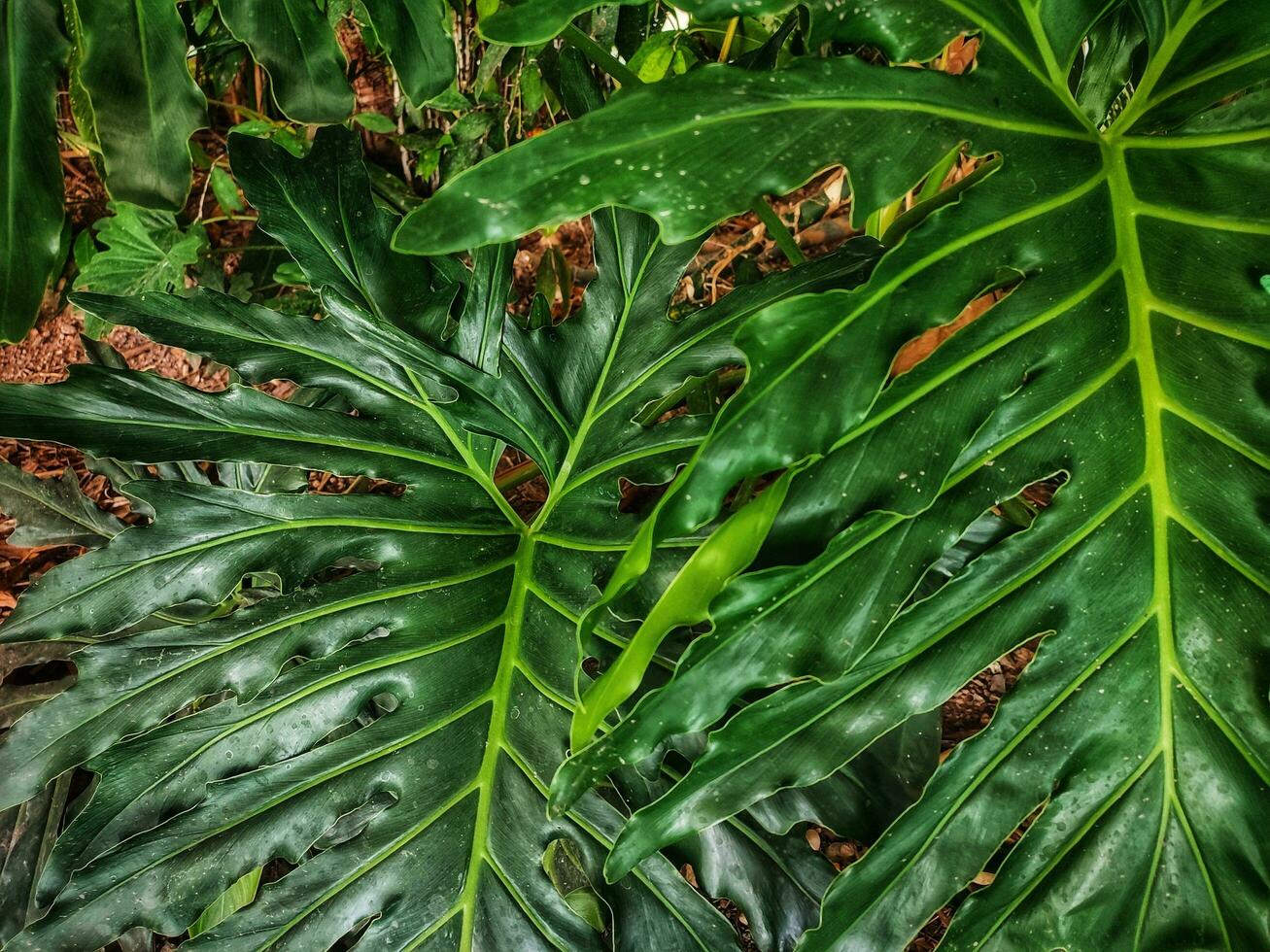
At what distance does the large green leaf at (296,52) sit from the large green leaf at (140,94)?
63 millimetres

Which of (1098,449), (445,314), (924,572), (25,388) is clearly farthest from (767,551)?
(25,388)

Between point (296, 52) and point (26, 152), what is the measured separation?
0.80 ft

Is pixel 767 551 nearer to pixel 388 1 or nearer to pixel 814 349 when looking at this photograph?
pixel 814 349

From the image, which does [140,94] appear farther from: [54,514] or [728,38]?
[728,38]

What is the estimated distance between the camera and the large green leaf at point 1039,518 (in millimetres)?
561

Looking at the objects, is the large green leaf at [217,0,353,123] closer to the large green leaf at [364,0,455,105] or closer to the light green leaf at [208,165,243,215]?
the large green leaf at [364,0,455,105]

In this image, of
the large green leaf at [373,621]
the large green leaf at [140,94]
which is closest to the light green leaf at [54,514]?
the large green leaf at [373,621]

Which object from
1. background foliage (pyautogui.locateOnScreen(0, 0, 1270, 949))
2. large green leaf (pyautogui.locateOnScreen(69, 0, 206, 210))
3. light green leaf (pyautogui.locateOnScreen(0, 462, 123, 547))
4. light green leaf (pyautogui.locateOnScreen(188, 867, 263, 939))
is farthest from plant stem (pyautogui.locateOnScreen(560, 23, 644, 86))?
light green leaf (pyautogui.locateOnScreen(188, 867, 263, 939))

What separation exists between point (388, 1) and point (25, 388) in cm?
46

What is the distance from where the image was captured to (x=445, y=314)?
84 cm

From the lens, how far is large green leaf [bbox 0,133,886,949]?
2.57 feet

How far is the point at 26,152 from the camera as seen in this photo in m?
0.73

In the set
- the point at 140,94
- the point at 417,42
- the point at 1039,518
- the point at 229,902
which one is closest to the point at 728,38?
the point at 417,42

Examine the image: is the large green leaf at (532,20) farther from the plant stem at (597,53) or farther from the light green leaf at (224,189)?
the light green leaf at (224,189)
